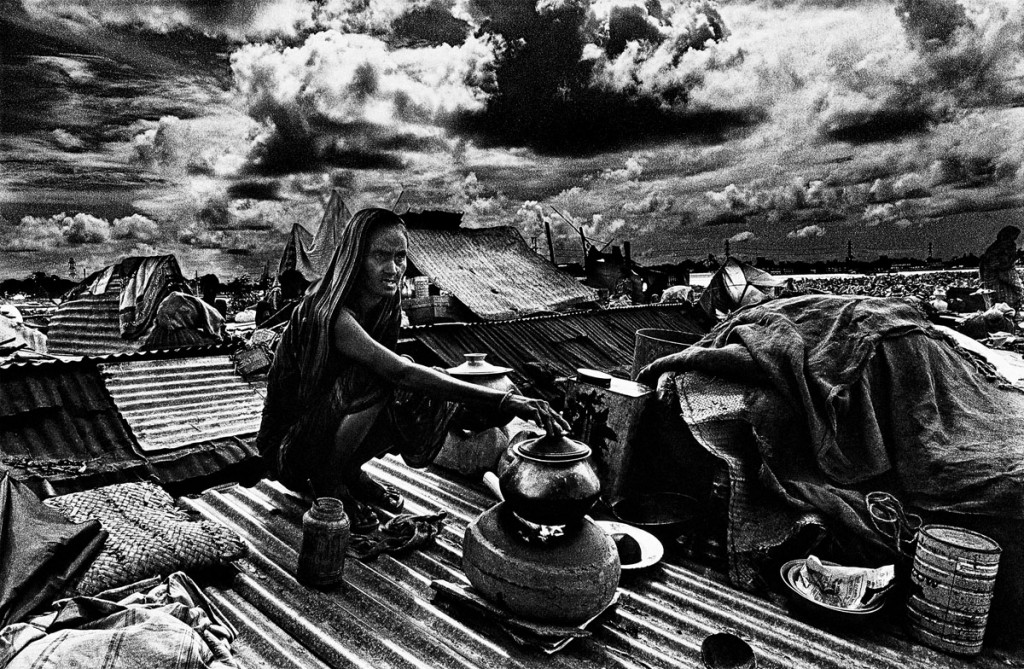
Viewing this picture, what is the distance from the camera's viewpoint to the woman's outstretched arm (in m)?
3.12

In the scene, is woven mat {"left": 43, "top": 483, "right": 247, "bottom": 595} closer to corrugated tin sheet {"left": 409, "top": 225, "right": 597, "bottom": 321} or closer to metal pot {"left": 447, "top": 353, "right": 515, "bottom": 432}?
metal pot {"left": 447, "top": 353, "right": 515, "bottom": 432}

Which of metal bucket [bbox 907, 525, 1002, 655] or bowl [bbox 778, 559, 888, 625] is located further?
bowl [bbox 778, 559, 888, 625]

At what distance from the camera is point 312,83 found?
18781 mm

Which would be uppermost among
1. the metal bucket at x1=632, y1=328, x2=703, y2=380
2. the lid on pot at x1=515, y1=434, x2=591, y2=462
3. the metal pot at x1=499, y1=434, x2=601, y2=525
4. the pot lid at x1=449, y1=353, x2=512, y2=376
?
the lid on pot at x1=515, y1=434, x2=591, y2=462

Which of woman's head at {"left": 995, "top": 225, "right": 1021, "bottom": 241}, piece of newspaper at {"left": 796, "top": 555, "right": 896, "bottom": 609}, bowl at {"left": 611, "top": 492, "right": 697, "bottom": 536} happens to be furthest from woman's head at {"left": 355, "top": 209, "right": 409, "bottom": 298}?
woman's head at {"left": 995, "top": 225, "right": 1021, "bottom": 241}

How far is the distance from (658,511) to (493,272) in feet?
38.7

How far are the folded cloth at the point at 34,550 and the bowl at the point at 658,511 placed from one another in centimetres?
303

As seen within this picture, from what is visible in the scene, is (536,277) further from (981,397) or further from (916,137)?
(916,137)

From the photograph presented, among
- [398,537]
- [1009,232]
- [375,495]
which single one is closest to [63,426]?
[375,495]

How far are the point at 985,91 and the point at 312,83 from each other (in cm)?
2169

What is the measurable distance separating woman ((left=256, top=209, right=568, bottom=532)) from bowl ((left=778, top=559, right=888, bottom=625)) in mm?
1749

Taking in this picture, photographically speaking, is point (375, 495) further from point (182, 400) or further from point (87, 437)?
point (182, 400)

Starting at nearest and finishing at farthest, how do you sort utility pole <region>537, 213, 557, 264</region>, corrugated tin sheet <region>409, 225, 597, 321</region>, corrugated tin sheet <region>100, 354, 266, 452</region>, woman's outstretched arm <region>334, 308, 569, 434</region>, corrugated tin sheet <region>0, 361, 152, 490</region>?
woman's outstretched arm <region>334, 308, 569, 434</region>, corrugated tin sheet <region>0, 361, 152, 490</region>, corrugated tin sheet <region>100, 354, 266, 452</region>, corrugated tin sheet <region>409, 225, 597, 321</region>, utility pole <region>537, 213, 557, 264</region>

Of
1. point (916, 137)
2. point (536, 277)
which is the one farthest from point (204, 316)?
point (916, 137)
